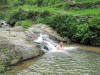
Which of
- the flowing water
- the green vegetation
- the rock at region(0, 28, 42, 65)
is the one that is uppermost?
the green vegetation

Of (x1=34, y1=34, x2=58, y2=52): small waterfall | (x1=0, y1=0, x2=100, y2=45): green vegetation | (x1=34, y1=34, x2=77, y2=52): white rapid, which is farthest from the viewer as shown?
(x1=0, y1=0, x2=100, y2=45): green vegetation

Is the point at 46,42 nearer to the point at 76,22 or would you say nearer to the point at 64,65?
the point at 76,22

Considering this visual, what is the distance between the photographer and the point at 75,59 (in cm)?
1327

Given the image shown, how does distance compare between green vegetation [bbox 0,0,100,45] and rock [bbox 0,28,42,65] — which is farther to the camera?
green vegetation [bbox 0,0,100,45]

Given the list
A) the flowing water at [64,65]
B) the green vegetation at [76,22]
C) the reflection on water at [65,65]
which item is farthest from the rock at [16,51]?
the green vegetation at [76,22]

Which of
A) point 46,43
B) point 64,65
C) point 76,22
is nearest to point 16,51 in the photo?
point 64,65

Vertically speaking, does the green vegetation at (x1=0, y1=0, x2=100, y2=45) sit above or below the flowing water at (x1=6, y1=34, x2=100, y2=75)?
above

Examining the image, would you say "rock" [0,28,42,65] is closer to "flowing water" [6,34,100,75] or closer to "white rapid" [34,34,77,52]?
"flowing water" [6,34,100,75]

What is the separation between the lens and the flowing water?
35.1 ft

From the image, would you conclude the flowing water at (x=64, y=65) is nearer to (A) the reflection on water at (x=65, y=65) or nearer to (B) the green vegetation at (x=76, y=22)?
(A) the reflection on water at (x=65, y=65)

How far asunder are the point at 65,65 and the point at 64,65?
68mm

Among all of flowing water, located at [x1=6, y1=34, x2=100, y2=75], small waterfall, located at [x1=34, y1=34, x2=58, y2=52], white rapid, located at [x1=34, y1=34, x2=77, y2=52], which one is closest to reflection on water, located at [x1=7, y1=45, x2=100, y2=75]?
flowing water, located at [x1=6, y1=34, x2=100, y2=75]

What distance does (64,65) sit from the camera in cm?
1191

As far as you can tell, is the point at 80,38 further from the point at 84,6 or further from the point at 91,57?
the point at 84,6
